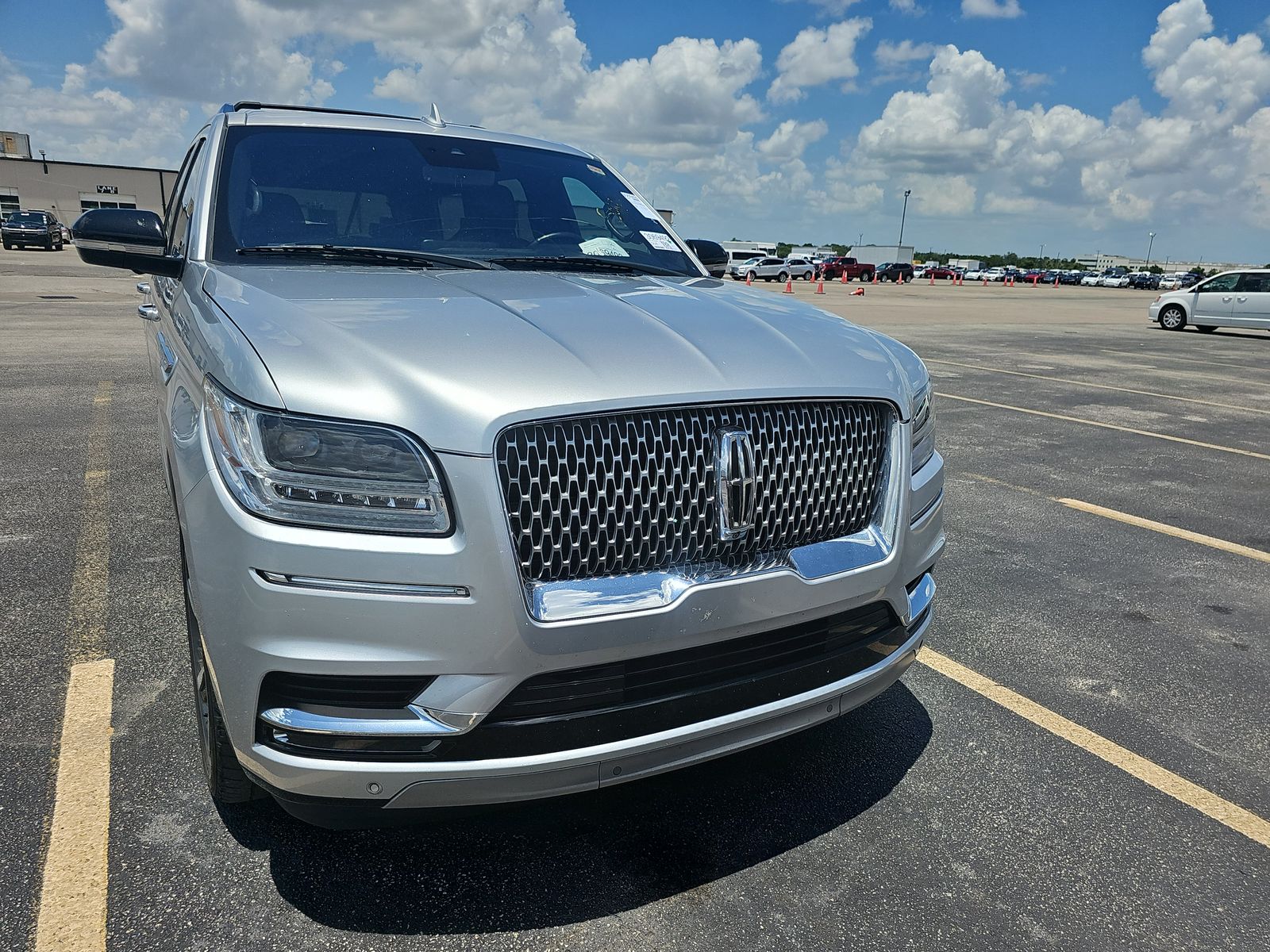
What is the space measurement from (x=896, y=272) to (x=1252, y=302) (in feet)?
144

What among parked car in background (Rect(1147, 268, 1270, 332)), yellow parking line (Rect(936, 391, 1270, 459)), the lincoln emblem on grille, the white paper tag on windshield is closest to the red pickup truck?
parked car in background (Rect(1147, 268, 1270, 332))

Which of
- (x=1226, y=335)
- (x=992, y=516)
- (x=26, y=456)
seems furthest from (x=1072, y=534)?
(x=1226, y=335)

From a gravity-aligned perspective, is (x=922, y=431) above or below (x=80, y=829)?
above

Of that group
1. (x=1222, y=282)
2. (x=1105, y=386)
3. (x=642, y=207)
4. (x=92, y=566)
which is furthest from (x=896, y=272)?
(x=92, y=566)

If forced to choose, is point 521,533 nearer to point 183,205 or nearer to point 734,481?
point 734,481

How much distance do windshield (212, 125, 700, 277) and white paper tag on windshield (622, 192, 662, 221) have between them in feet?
0.08

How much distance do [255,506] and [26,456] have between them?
5487mm

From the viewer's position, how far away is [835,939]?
7.02ft

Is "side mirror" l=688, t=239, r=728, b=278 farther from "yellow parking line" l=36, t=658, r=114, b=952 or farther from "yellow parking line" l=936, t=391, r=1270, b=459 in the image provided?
"yellow parking line" l=936, t=391, r=1270, b=459

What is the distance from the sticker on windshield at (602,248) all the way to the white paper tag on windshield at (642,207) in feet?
1.37

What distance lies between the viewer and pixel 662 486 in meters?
2.06

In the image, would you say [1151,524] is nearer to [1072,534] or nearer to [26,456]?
[1072,534]

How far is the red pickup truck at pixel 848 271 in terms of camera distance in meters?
62.1

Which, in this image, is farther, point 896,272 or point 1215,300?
point 896,272
